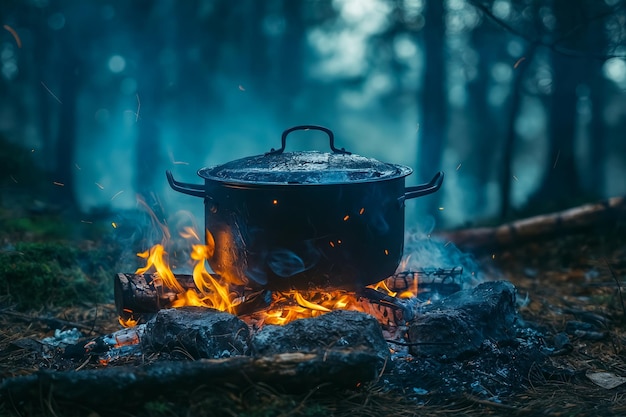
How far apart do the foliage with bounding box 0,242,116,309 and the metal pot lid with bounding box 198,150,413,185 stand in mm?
1784

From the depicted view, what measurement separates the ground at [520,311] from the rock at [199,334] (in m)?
0.47

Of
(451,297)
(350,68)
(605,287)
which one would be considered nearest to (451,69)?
(350,68)

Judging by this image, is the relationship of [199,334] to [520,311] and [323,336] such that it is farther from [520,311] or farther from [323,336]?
[520,311]

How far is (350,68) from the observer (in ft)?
54.5

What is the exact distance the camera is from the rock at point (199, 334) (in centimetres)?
304

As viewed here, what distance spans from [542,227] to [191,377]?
4.87 m

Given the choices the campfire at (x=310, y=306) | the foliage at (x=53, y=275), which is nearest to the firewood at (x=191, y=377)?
the campfire at (x=310, y=306)

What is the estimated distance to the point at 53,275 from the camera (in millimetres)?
4484

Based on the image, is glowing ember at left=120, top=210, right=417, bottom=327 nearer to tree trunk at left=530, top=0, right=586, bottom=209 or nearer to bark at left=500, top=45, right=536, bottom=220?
bark at left=500, top=45, right=536, bottom=220

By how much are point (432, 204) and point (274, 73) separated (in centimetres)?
596

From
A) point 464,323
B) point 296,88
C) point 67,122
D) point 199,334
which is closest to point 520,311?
point 464,323

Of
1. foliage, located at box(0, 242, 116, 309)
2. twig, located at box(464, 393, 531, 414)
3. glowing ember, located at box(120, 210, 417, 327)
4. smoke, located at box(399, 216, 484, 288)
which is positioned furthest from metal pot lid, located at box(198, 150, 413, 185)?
foliage, located at box(0, 242, 116, 309)

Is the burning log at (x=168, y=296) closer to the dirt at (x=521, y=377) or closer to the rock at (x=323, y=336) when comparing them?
the dirt at (x=521, y=377)

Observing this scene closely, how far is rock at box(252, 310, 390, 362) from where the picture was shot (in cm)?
282
